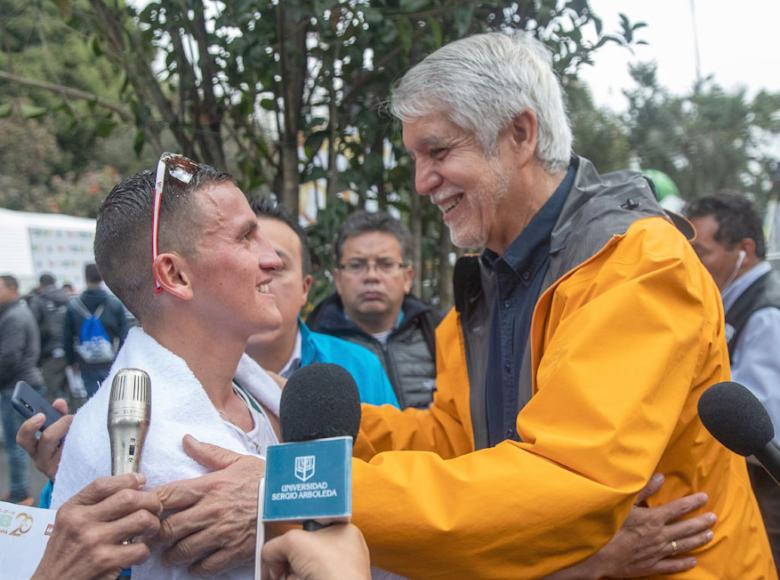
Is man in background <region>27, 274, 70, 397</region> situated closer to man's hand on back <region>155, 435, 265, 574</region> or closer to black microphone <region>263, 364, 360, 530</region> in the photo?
man's hand on back <region>155, 435, 265, 574</region>

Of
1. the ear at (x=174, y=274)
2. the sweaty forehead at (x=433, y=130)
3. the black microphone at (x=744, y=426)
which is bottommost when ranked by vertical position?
the black microphone at (x=744, y=426)

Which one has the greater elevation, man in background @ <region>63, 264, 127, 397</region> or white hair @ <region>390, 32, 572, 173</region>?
white hair @ <region>390, 32, 572, 173</region>

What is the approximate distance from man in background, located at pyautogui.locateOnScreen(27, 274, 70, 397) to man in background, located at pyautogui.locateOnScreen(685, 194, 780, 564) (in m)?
8.34

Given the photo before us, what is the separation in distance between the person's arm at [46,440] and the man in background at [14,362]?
254 inches

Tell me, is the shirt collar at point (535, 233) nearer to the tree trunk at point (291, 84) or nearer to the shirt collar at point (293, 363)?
the shirt collar at point (293, 363)

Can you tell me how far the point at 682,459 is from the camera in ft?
6.88

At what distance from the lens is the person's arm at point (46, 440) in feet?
7.51

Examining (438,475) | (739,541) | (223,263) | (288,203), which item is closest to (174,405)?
(223,263)

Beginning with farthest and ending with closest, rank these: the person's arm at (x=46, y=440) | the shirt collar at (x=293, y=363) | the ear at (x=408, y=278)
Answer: the ear at (x=408, y=278)
the shirt collar at (x=293, y=363)
the person's arm at (x=46, y=440)

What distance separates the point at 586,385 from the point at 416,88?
1.13 meters

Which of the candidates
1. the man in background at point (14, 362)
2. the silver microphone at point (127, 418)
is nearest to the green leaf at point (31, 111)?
the silver microphone at point (127, 418)

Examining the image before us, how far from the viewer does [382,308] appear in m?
4.65

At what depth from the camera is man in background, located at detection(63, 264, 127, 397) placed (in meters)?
9.18

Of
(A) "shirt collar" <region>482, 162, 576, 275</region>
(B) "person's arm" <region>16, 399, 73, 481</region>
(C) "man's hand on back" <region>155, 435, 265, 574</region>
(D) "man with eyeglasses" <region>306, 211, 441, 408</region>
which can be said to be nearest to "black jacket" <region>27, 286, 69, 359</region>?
(D) "man with eyeglasses" <region>306, 211, 441, 408</region>
